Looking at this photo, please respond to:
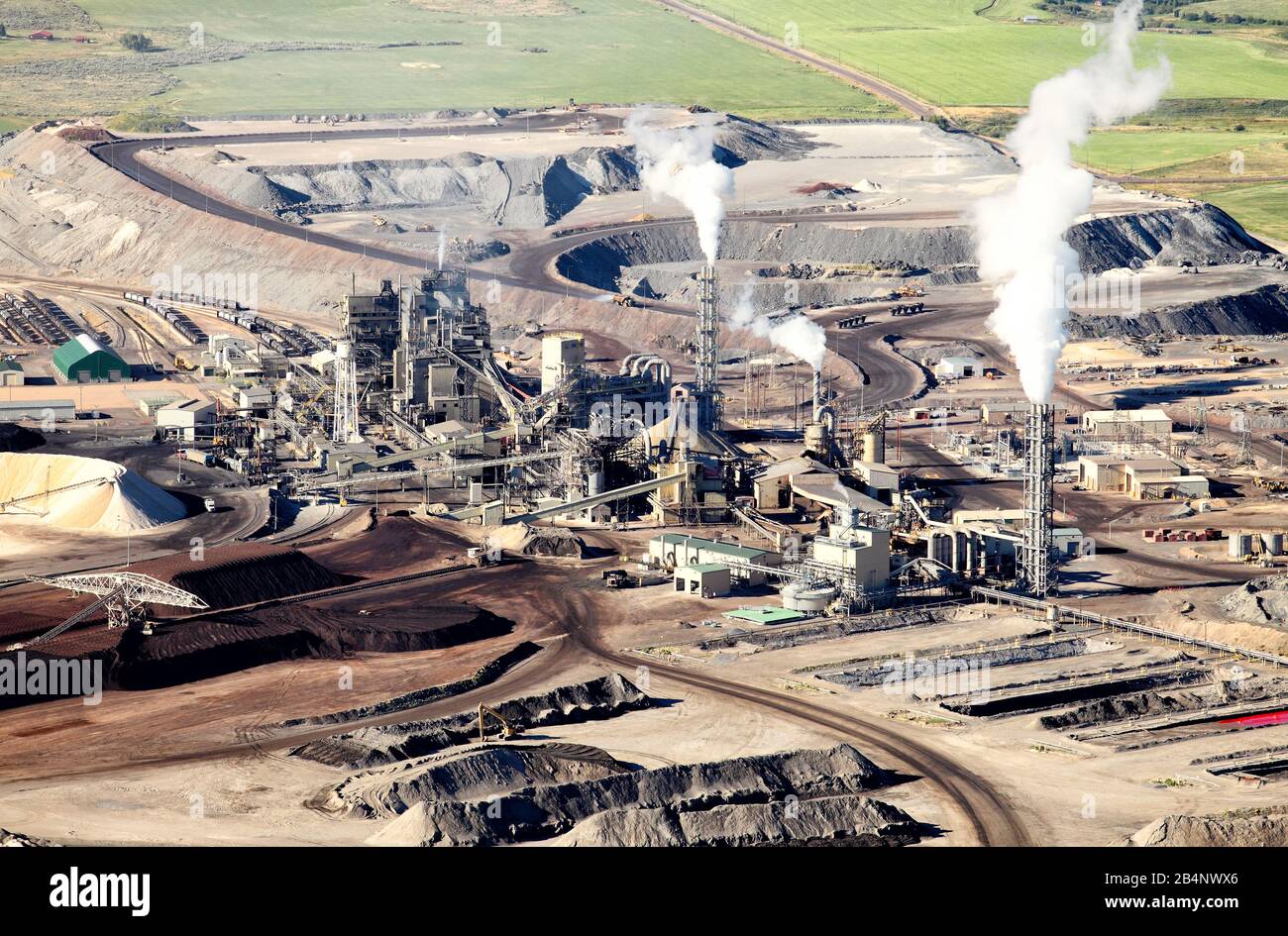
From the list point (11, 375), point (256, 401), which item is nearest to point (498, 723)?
point (256, 401)

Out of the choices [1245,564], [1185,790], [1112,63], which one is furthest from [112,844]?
[1112,63]

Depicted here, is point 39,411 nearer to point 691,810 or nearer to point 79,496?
point 79,496

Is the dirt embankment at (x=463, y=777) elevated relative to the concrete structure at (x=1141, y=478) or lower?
lower

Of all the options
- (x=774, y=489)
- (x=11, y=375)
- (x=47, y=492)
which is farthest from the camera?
(x=11, y=375)

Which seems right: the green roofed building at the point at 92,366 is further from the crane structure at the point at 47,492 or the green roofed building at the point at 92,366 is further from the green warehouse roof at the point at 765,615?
the green warehouse roof at the point at 765,615

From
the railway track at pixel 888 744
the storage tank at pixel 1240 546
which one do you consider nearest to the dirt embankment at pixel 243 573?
the railway track at pixel 888 744

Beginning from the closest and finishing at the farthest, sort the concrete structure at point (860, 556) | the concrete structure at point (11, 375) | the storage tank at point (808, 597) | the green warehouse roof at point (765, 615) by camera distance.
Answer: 1. the green warehouse roof at point (765, 615)
2. the storage tank at point (808, 597)
3. the concrete structure at point (860, 556)
4. the concrete structure at point (11, 375)

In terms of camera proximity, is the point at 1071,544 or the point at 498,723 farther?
the point at 1071,544
